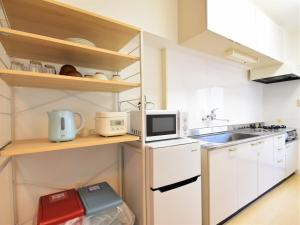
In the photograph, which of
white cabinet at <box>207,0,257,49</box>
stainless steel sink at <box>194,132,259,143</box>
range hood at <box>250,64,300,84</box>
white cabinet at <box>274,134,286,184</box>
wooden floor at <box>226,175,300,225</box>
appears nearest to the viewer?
white cabinet at <box>207,0,257,49</box>

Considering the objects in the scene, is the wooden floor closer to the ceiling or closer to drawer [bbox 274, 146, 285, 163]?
drawer [bbox 274, 146, 285, 163]

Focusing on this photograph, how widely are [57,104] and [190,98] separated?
1.57 m

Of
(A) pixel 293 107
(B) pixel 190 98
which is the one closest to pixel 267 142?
(B) pixel 190 98

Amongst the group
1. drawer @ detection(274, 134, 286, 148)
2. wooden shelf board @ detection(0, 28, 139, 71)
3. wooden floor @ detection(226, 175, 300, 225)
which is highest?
wooden shelf board @ detection(0, 28, 139, 71)

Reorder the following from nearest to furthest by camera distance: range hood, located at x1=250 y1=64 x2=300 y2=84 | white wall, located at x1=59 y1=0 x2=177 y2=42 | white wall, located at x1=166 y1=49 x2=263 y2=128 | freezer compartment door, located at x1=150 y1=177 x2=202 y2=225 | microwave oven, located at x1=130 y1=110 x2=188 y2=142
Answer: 1. freezer compartment door, located at x1=150 y1=177 x2=202 y2=225
2. microwave oven, located at x1=130 y1=110 x2=188 y2=142
3. white wall, located at x1=59 y1=0 x2=177 y2=42
4. white wall, located at x1=166 y1=49 x2=263 y2=128
5. range hood, located at x1=250 y1=64 x2=300 y2=84

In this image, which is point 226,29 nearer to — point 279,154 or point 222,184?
A: point 222,184

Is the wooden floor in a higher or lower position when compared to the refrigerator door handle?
lower

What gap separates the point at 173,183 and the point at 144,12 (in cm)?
166

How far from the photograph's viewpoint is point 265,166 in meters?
2.19

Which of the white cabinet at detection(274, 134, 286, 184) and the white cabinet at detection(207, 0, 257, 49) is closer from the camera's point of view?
the white cabinet at detection(207, 0, 257, 49)

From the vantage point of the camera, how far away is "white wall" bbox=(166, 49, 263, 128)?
2064 mm

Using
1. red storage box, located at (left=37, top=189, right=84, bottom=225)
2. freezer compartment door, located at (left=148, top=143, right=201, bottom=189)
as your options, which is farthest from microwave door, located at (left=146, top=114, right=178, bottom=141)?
red storage box, located at (left=37, top=189, right=84, bottom=225)

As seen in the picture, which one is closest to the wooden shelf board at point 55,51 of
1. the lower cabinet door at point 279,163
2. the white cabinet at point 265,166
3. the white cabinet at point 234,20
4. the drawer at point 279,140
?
the white cabinet at point 234,20

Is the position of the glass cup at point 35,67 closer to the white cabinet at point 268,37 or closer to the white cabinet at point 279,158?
the white cabinet at point 268,37
